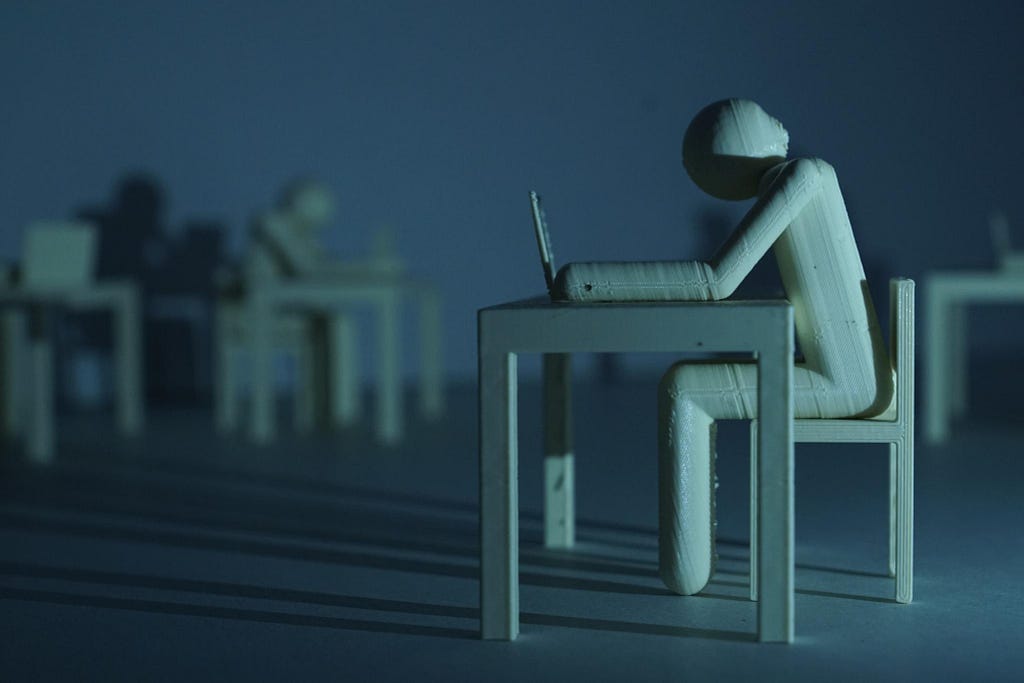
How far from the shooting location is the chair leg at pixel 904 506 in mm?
2211

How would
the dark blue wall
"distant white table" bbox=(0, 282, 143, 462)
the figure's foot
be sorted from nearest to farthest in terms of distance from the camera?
1. the figure's foot
2. "distant white table" bbox=(0, 282, 143, 462)
3. the dark blue wall

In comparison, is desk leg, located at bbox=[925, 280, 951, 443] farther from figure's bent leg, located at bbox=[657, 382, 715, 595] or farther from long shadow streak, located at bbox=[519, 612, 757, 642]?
long shadow streak, located at bbox=[519, 612, 757, 642]

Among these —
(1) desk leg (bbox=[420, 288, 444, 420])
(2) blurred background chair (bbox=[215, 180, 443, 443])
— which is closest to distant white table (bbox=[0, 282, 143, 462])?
(2) blurred background chair (bbox=[215, 180, 443, 443])

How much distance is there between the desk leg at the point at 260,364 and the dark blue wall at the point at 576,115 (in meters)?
1.72

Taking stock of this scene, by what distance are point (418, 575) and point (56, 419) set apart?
3181mm

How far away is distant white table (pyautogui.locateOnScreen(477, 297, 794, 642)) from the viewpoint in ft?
6.52

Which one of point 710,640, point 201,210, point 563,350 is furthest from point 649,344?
point 201,210

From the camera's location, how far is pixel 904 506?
2223 mm

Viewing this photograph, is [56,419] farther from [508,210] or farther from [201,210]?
[508,210]

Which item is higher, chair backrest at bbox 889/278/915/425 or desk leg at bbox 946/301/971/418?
chair backrest at bbox 889/278/915/425

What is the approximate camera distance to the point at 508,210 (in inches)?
255

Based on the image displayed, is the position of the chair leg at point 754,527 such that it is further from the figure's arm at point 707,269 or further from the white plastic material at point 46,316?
the white plastic material at point 46,316

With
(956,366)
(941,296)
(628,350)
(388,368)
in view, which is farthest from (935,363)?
(628,350)

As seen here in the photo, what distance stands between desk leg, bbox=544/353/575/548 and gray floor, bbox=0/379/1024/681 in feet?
0.22
